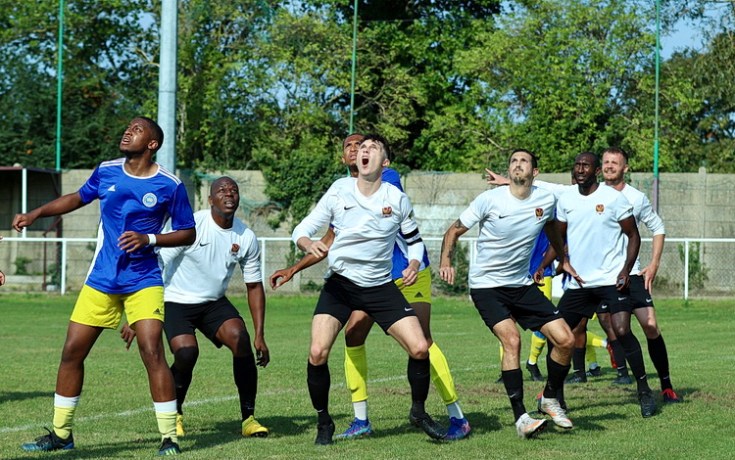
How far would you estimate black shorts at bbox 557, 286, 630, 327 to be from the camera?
10.8m

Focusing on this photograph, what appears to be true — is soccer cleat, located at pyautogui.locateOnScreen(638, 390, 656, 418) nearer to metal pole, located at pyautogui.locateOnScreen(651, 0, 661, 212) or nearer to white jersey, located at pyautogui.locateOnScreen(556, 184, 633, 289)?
white jersey, located at pyautogui.locateOnScreen(556, 184, 633, 289)

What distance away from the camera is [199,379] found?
13.0m

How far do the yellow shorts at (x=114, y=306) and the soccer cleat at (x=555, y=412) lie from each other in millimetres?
3163

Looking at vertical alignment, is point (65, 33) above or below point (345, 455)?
above

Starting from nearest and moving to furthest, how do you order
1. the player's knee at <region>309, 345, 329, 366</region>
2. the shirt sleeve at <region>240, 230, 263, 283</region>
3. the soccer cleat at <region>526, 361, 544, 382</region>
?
1. the player's knee at <region>309, 345, 329, 366</region>
2. the shirt sleeve at <region>240, 230, 263, 283</region>
3. the soccer cleat at <region>526, 361, 544, 382</region>

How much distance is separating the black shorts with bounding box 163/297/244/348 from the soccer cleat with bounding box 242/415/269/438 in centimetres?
71

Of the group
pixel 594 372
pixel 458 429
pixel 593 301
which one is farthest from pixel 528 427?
pixel 594 372

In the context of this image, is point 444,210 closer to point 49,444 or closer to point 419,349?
point 419,349

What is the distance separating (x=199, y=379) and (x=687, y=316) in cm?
1258

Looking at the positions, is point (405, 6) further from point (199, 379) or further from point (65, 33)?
point (199, 379)

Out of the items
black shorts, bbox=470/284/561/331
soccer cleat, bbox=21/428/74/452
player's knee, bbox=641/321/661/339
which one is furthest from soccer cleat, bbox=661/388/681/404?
soccer cleat, bbox=21/428/74/452

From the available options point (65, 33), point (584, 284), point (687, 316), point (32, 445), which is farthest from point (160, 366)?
point (65, 33)

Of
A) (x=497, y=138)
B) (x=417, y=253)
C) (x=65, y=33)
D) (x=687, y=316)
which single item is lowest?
(x=687, y=316)

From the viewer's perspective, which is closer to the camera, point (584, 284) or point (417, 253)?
point (417, 253)
